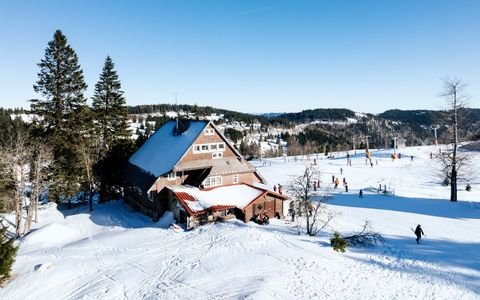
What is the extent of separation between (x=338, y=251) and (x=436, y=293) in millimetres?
5981

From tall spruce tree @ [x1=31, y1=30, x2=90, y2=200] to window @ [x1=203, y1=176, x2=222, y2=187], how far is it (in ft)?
50.4

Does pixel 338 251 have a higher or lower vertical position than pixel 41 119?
lower

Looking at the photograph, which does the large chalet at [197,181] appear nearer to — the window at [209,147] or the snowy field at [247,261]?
the window at [209,147]

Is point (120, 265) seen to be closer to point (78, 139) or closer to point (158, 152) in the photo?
point (158, 152)

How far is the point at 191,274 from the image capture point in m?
18.4

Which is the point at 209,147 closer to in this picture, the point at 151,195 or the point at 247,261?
the point at 151,195

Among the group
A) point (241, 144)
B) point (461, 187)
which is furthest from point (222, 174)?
point (241, 144)

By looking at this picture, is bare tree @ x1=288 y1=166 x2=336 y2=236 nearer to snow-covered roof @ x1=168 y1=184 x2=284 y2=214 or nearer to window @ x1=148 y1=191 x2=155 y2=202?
snow-covered roof @ x1=168 y1=184 x2=284 y2=214

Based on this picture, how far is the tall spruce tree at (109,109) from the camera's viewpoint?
40.5 meters

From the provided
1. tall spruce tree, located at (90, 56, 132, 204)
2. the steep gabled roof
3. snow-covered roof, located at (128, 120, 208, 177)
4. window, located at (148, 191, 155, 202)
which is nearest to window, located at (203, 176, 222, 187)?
the steep gabled roof

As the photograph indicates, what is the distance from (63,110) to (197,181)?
1768 cm

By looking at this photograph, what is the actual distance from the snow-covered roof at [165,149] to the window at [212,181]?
341cm

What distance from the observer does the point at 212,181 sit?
3194 centimetres

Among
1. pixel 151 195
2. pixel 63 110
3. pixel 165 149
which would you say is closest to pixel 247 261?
pixel 151 195
